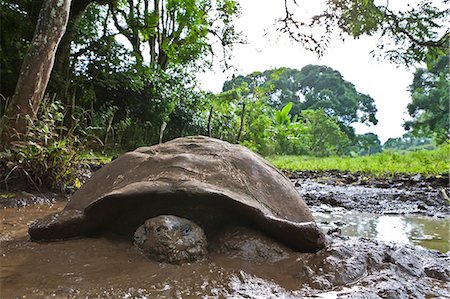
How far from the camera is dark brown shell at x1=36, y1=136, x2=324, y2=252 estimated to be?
168 centimetres

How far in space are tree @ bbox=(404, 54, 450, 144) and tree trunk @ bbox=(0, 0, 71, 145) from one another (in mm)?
17556

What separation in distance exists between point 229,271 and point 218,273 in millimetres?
47

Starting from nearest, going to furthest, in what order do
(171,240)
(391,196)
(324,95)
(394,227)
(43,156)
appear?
(171,240), (394,227), (43,156), (391,196), (324,95)

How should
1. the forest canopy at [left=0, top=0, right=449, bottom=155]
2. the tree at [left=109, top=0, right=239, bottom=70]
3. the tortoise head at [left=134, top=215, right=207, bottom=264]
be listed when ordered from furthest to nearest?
the tree at [left=109, top=0, right=239, bottom=70] → the forest canopy at [left=0, top=0, right=449, bottom=155] → the tortoise head at [left=134, top=215, right=207, bottom=264]

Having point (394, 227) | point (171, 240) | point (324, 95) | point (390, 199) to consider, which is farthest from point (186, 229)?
point (324, 95)

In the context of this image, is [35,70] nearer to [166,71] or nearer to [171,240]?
[171,240]

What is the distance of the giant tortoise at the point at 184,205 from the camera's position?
1.64 meters

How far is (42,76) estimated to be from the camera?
11.8ft

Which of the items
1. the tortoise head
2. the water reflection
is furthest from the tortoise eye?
the water reflection

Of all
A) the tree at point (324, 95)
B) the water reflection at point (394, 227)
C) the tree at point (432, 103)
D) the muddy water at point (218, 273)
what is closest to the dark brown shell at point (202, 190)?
the muddy water at point (218, 273)

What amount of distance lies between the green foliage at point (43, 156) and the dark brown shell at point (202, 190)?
1.29m

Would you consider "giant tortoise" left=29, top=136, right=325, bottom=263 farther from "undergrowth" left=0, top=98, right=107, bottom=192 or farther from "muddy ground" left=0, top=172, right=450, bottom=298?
"undergrowth" left=0, top=98, right=107, bottom=192

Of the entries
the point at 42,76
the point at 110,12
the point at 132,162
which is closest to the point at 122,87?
the point at 110,12

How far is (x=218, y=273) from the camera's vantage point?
147cm
